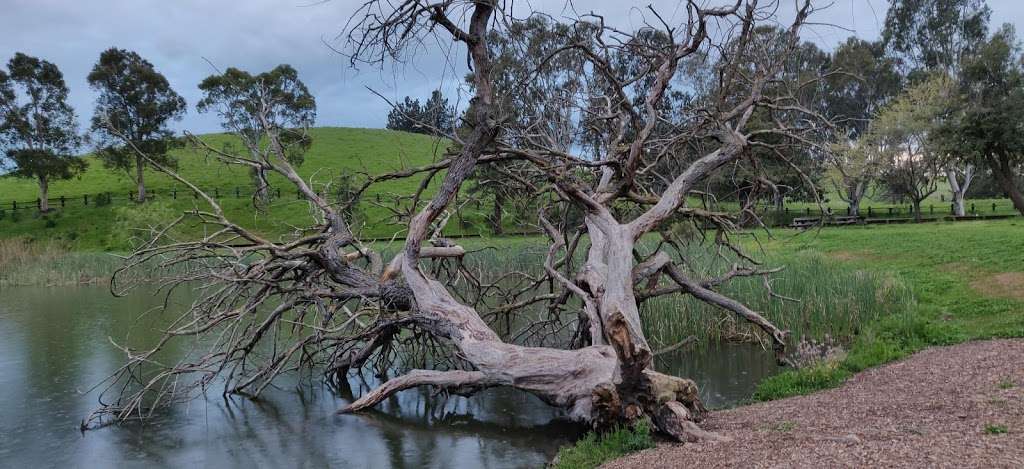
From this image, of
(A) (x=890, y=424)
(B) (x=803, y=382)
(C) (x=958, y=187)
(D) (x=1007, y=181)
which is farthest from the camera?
(C) (x=958, y=187)

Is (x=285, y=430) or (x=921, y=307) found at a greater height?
(x=921, y=307)

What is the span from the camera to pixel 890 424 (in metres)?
5.22

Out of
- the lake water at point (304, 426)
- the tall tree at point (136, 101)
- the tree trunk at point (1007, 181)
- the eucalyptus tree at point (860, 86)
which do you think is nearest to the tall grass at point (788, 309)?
the lake water at point (304, 426)

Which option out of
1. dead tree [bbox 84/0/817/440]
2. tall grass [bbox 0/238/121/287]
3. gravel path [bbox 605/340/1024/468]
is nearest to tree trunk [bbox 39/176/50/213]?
tall grass [bbox 0/238/121/287]

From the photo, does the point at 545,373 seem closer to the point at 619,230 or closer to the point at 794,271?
the point at 619,230

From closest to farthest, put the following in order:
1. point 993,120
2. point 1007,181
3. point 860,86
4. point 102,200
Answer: point 993,120
point 1007,181
point 102,200
point 860,86

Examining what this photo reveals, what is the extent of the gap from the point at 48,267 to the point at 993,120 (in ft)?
105

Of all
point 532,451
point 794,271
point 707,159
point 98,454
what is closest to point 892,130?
point 794,271

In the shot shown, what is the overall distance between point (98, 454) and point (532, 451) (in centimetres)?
417

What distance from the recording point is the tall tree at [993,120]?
2489 cm

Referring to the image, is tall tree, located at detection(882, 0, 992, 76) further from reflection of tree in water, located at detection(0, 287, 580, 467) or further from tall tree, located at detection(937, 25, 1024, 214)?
reflection of tree in water, located at detection(0, 287, 580, 467)

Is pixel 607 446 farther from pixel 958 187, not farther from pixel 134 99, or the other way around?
pixel 134 99

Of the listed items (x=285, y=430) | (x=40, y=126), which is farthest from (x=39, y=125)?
(x=285, y=430)

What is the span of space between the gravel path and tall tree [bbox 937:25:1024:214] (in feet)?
68.7
